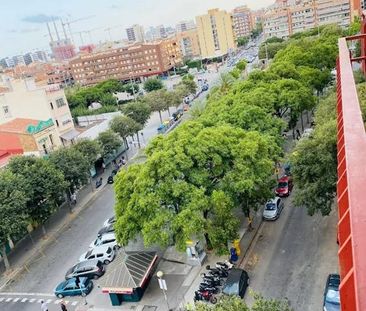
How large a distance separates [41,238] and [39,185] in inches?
179

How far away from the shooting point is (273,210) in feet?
80.5

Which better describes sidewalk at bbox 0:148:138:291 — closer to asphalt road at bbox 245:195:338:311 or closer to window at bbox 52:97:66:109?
window at bbox 52:97:66:109

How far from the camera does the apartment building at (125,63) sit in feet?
389

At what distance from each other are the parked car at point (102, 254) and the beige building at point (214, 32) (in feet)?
395

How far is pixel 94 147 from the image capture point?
3609cm

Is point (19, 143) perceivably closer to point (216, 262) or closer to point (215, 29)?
point (216, 262)

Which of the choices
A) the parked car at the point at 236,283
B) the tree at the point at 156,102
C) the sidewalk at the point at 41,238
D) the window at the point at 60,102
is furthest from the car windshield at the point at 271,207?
the tree at the point at 156,102

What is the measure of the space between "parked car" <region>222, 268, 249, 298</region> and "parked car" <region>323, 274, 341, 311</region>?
12.4 ft

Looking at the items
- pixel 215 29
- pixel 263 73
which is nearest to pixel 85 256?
pixel 263 73

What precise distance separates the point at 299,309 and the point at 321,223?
7.32m

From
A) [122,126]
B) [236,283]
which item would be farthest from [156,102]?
[236,283]

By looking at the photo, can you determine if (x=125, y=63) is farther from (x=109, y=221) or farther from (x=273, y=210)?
(x=273, y=210)

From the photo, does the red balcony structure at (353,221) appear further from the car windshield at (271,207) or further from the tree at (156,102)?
the tree at (156,102)

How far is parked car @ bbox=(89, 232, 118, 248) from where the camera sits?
82.4 feet
